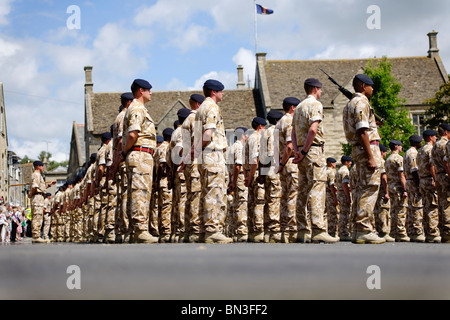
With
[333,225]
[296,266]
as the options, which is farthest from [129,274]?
[333,225]

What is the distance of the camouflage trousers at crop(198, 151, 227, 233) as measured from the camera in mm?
7969

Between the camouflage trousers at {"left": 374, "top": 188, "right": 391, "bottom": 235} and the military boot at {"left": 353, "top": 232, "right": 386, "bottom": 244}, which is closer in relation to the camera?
the military boot at {"left": 353, "top": 232, "right": 386, "bottom": 244}

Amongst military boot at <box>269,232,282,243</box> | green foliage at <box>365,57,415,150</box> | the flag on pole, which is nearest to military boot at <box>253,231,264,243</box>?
military boot at <box>269,232,282,243</box>

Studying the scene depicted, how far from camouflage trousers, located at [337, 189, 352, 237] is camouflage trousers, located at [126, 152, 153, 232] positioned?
9.67 metres

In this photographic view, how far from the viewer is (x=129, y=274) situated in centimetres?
405

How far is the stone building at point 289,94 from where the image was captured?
161 feet

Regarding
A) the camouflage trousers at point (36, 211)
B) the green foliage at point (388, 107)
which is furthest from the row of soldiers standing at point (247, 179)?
the green foliage at point (388, 107)

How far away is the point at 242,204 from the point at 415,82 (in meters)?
40.6

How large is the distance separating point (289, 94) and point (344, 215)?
34.7 m

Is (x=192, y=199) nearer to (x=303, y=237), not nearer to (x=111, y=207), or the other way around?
(x=303, y=237)

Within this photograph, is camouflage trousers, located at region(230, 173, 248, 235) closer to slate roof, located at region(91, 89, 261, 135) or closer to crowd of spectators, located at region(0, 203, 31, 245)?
crowd of spectators, located at region(0, 203, 31, 245)

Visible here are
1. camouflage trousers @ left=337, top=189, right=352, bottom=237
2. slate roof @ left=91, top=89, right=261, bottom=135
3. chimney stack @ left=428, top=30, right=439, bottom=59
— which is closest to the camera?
camouflage trousers @ left=337, top=189, right=352, bottom=237

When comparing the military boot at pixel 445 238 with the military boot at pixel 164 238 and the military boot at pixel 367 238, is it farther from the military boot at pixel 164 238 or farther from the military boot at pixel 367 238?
the military boot at pixel 164 238

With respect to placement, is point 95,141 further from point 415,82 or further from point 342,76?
point 415,82
